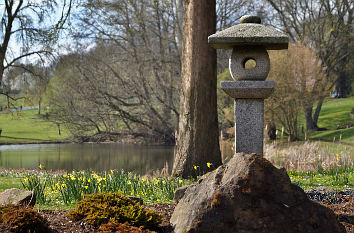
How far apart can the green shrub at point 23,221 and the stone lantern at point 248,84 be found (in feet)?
11.5

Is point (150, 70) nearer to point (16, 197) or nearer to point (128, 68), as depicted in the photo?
point (128, 68)

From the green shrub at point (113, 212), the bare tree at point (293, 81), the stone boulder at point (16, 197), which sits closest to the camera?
the green shrub at point (113, 212)

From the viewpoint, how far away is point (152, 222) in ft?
13.5

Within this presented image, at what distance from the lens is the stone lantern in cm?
618

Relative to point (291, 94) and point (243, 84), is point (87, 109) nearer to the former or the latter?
point (291, 94)

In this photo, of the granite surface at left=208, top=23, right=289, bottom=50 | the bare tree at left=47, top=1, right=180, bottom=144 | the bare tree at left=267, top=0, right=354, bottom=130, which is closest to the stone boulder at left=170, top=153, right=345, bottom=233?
the granite surface at left=208, top=23, right=289, bottom=50

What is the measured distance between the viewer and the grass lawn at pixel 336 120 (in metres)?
23.4

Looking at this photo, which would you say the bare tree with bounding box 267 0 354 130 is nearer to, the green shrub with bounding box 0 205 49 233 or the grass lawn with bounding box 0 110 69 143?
the grass lawn with bounding box 0 110 69 143

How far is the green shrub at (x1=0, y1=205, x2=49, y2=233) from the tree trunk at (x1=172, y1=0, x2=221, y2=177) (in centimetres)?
564

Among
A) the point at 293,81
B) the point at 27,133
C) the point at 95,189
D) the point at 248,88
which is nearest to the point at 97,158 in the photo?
the point at 293,81

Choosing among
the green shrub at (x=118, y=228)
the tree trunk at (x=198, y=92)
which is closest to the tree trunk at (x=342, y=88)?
the tree trunk at (x=198, y=92)

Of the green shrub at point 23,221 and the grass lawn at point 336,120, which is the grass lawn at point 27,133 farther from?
the green shrub at point 23,221

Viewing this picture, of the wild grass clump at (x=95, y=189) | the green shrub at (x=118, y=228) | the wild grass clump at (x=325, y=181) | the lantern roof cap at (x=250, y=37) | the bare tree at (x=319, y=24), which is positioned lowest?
the wild grass clump at (x=325, y=181)

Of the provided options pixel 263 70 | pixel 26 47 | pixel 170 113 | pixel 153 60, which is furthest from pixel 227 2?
pixel 263 70
